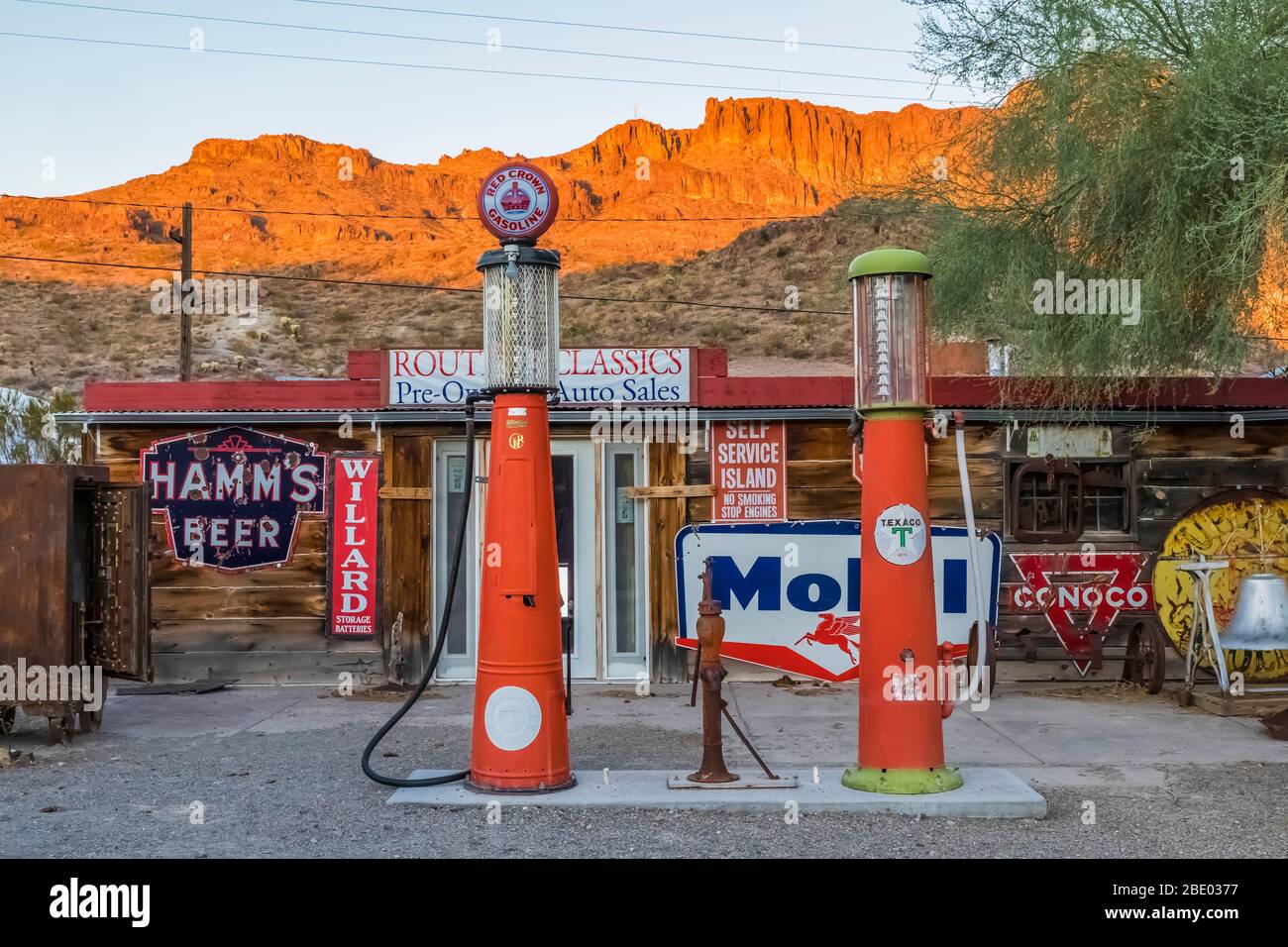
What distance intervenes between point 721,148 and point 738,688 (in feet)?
377

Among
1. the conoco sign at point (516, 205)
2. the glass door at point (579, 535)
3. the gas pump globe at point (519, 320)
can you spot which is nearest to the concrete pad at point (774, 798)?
the gas pump globe at point (519, 320)

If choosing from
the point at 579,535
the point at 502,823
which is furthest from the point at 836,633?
the point at 502,823

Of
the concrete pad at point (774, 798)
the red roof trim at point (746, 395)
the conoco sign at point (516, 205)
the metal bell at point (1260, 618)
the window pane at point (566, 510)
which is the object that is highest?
the conoco sign at point (516, 205)

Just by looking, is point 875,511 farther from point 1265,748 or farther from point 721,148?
point 721,148

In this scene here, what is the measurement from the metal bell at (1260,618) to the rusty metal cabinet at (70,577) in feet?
26.1

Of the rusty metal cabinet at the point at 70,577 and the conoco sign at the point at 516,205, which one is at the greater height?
the conoco sign at the point at 516,205

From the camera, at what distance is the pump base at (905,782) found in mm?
6121

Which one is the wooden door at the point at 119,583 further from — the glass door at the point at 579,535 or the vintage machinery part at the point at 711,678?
the vintage machinery part at the point at 711,678

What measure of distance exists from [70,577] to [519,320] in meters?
3.79

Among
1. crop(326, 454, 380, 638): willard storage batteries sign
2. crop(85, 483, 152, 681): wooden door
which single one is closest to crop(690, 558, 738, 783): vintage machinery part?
crop(85, 483, 152, 681): wooden door

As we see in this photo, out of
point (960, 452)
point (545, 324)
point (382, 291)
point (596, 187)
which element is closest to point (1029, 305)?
point (960, 452)

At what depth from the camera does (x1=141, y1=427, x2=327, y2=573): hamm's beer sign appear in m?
10.6

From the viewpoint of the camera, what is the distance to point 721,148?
11994 centimetres

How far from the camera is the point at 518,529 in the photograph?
6.28 m
